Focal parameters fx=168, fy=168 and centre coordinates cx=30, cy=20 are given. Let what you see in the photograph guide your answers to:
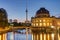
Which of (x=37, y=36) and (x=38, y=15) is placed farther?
(x=38, y=15)

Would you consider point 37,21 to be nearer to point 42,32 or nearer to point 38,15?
point 38,15

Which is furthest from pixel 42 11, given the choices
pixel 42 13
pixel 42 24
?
pixel 42 24

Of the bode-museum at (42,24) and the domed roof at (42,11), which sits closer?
the bode-museum at (42,24)

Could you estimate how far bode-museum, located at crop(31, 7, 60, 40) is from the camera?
1270 cm

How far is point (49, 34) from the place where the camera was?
1300 centimetres

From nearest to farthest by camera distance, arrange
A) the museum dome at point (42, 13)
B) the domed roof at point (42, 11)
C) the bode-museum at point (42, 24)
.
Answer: the bode-museum at point (42, 24) < the museum dome at point (42, 13) < the domed roof at point (42, 11)

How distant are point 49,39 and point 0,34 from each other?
5064 mm

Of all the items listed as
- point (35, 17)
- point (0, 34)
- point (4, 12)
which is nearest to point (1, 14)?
point (4, 12)

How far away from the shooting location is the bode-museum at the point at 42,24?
12704 mm

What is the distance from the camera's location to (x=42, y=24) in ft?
50.3

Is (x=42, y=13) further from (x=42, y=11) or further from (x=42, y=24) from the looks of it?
(x=42, y=24)

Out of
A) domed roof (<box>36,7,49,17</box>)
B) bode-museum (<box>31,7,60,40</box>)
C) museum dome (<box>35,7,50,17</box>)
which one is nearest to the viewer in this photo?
bode-museum (<box>31,7,60,40</box>)

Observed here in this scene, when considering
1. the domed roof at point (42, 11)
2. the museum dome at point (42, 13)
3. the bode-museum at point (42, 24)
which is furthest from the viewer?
the domed roof at point (42, 11)

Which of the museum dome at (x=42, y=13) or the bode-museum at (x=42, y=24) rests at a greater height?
the museum dome at (x=42, y=13)
